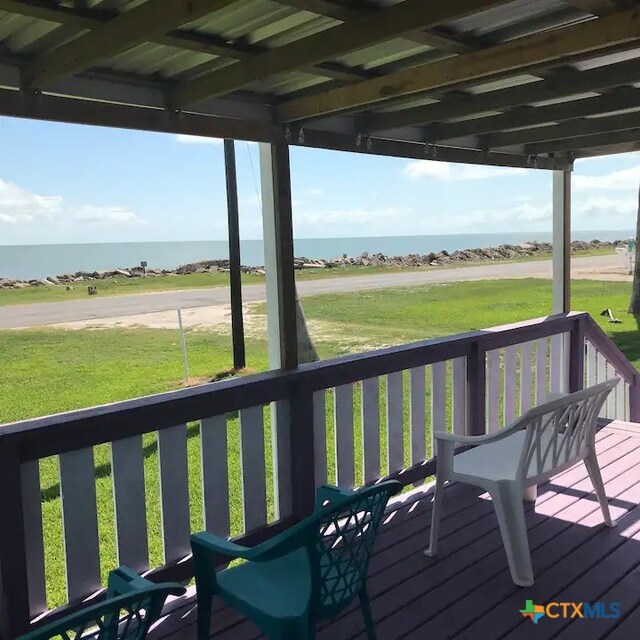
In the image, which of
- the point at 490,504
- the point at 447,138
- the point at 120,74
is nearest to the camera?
the point at 120,74

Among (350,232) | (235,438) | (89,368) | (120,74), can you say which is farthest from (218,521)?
(350,232)

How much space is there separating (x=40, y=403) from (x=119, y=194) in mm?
20888

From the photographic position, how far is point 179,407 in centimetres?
251

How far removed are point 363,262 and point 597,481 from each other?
3118 cm

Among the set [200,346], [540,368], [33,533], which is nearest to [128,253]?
[200,346]

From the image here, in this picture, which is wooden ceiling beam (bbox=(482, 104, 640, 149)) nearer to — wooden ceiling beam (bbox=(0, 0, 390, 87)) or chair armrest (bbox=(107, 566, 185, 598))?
wooden ceiling beam (bbox=(0, 0, 390, 87))

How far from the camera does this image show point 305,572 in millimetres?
1938

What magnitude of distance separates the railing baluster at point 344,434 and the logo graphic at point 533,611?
3.79ft

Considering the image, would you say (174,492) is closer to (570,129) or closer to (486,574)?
(486,574)

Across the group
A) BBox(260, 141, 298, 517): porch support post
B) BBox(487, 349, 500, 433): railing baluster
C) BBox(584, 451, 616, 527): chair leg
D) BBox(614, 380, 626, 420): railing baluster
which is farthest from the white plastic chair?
BBox(614, 380, 626, 420): railing baluster

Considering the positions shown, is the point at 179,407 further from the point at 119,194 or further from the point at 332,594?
the point at 119,194

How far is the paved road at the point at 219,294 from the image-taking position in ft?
74.3

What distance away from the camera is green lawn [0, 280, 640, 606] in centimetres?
734

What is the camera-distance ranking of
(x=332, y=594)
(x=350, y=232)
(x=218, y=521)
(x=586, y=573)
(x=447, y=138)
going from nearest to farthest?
(x=332, y=594)
(x=586, y=573)
(x=218, y=521)
(x=447, y=138)
(x=350, y=232)
